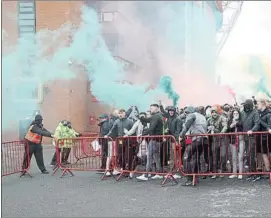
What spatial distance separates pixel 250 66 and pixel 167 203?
15.4 m

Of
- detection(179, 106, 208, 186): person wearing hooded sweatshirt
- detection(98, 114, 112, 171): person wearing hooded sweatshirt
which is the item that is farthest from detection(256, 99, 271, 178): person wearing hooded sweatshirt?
detection(98, 114, 112, 171): person wearing hooded sweatshirt

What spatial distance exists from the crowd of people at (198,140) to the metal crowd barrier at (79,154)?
0.13m

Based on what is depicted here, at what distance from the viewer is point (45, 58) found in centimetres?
1691

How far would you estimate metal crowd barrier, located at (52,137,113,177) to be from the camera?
30.7ft

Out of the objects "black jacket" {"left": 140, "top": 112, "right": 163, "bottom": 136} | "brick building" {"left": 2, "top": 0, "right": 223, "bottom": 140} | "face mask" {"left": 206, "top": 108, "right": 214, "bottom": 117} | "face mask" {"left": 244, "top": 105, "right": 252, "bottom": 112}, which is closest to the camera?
"face mask" {"left": 244, "top": 105, "right": 252, "bottom": 112}

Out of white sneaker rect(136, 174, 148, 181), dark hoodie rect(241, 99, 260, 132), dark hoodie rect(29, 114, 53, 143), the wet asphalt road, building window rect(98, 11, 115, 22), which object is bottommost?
the wet asphalt road

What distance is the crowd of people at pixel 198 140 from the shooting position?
762 cm

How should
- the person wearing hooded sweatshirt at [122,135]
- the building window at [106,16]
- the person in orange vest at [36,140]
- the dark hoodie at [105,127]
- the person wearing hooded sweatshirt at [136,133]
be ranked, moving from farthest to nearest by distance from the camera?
the building window at [106,16]
the person in orange vest at [36,140]
the dark hoodie at [105,127]
the person wearing hooded sweatshirt at [122,135]
the person wearing hooded sweatshirt at [136,133]

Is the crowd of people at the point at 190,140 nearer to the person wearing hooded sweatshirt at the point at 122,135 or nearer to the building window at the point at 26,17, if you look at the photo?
the person wearing hooded sweatshirt at the point at 122,135

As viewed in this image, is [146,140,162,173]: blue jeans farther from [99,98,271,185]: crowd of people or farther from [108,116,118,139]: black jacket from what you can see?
[108,116,118,139]: black jacket

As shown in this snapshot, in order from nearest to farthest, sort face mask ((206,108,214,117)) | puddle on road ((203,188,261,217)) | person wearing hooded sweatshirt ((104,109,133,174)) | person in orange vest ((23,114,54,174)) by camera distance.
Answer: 1. puddle on road ((203,188,261,217))
2. person wearing hooded sweatshirt ((104,109,133,174))
3. face mask ((206,108,214,117))
4. person in orange vest ((23,114,54,174))

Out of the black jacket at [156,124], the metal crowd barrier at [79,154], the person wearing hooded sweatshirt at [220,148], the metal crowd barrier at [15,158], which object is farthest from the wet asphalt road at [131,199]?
the metal crowd barrier at [15,158]

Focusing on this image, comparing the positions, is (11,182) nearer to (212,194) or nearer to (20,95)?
(212,194)

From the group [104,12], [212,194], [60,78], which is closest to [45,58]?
[60,78]
